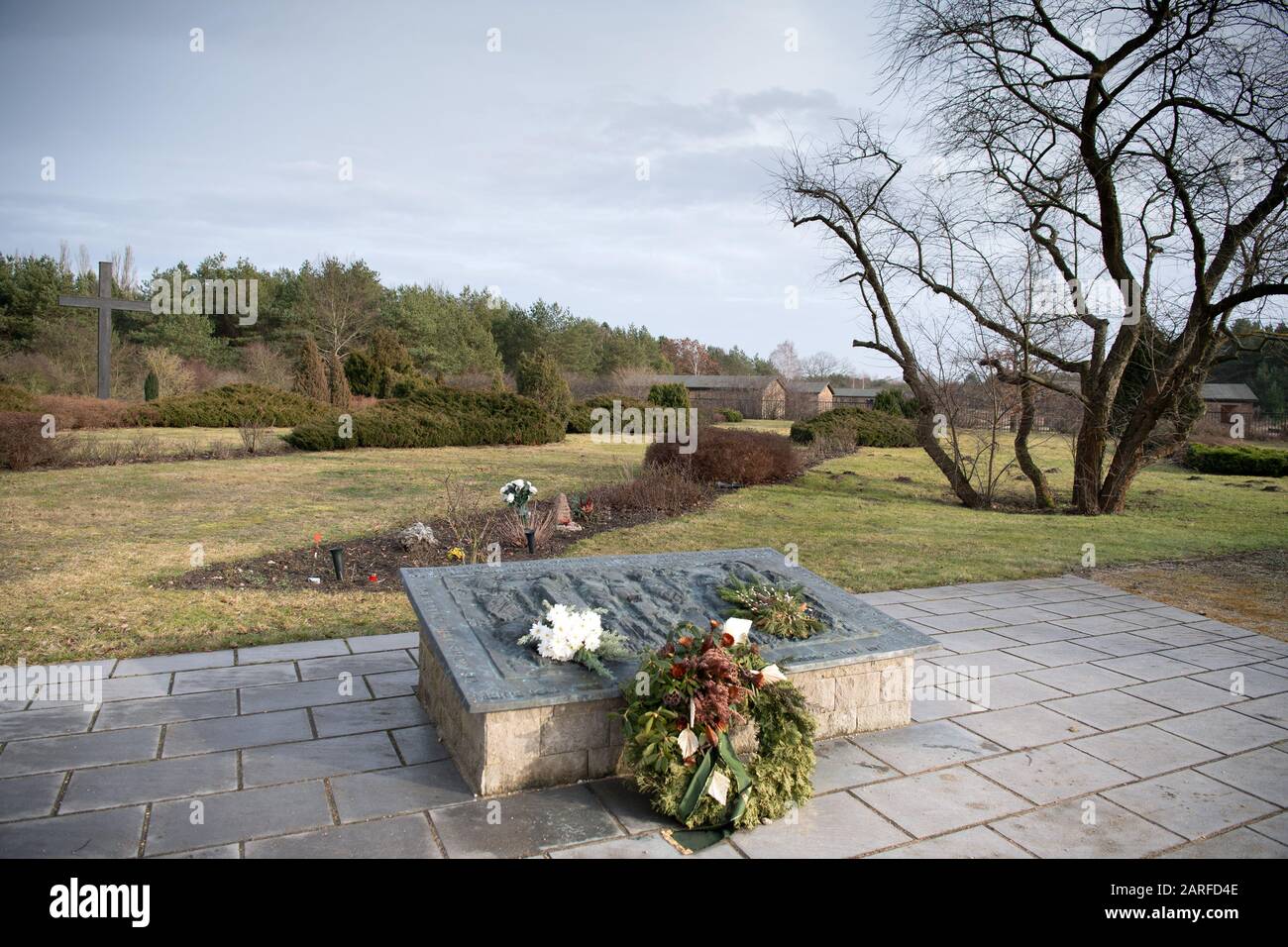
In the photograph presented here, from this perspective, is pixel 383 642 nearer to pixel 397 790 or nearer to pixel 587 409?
pixel 397 790

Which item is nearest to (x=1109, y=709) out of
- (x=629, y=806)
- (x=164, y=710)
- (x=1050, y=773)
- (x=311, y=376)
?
(x=1050, y=773)

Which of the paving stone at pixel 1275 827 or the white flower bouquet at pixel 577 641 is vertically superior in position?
the white flower bouquet at pixel 577 641

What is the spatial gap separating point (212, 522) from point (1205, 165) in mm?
12305

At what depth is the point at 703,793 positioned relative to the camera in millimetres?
2855

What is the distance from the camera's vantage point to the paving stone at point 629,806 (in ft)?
9.52

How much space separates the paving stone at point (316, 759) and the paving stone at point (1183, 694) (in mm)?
3862

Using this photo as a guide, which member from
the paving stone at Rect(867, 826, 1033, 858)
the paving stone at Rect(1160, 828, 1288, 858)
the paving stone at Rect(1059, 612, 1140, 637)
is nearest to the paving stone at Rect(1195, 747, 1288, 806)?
the paving stone at Rect(1160, 828, 1288, 858)

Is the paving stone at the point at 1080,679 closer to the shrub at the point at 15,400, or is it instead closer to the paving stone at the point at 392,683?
the paving stone at the point at 392,683

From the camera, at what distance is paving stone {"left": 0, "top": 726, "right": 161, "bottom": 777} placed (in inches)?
126

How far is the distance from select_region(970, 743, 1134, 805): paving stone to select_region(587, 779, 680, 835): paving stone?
4.66 feet

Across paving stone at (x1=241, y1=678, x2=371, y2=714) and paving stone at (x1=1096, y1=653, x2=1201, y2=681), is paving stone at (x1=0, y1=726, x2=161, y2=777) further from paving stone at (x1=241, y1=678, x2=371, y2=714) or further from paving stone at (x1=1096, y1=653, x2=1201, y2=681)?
paving stone at (x1=1096, y1=653, x2=1201, y2=681)

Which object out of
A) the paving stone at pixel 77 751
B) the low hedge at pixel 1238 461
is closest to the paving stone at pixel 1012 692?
the paving stone at pixel 77 751
